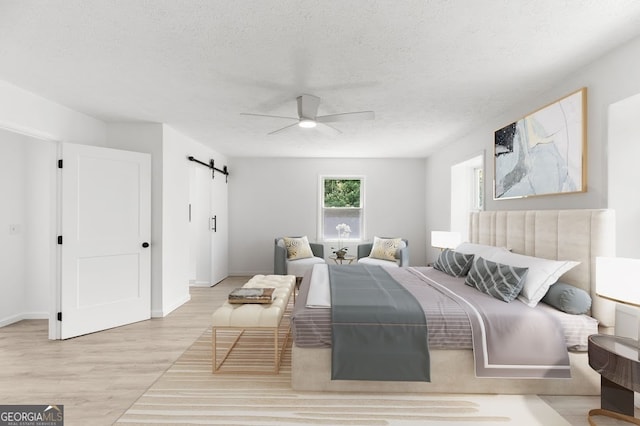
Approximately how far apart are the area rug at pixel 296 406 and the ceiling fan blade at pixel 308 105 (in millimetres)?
2361

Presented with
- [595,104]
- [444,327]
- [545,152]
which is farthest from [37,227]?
[595,104]

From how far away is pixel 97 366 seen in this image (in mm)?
2611

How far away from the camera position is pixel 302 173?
638 cm

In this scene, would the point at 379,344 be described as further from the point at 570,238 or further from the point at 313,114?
the point at 313,114

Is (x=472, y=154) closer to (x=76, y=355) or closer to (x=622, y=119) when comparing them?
(x=622, y=119)

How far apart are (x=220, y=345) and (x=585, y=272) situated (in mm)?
3206

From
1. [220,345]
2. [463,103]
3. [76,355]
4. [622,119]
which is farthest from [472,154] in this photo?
[76,355]

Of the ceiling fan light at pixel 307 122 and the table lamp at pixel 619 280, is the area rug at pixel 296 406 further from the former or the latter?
the ceiling fan light at pixel 307 122

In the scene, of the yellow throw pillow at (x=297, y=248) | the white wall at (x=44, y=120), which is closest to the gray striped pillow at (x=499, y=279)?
the yellow throw pillow at (x=297, y=248)

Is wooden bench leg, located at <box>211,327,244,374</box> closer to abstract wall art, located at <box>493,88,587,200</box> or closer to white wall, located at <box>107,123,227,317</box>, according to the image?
white wall, located at <box>107,123,227,317</box>

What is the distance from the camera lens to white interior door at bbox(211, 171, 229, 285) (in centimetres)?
556

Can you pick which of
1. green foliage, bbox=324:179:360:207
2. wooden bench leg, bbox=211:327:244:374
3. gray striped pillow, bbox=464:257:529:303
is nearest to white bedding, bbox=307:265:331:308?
wooden bench leg, bbox=211:327:244:374

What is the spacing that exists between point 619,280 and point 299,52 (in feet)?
8.07

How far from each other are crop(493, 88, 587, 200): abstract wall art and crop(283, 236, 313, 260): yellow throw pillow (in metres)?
3.29
